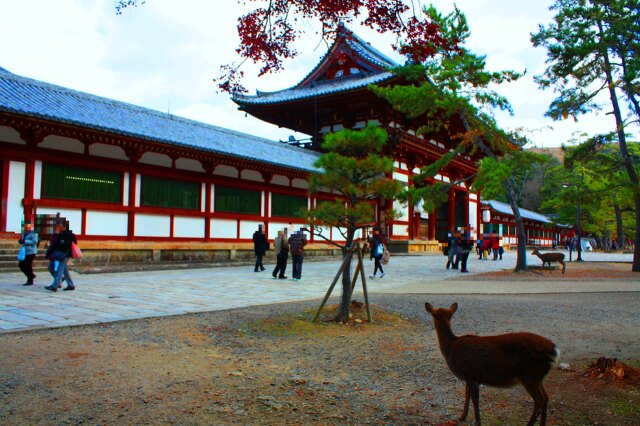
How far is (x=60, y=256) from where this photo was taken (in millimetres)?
9227

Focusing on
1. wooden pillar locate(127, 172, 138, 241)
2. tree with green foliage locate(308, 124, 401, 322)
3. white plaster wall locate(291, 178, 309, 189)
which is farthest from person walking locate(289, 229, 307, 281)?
white plaster wall locate(291, 178, 309, 189)

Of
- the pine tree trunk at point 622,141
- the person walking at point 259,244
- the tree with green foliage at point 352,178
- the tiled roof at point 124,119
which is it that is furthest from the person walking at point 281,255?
the pine tree trunk at point 622,141

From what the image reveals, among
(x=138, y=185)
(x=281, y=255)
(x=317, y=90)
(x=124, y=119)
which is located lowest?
(x=281, y=255)

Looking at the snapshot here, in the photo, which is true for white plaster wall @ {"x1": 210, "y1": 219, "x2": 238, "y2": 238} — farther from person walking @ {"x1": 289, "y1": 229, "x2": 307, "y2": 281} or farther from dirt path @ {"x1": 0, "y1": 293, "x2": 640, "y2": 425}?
Answer: dirt path @ {"x1": 0, "y1": 293, "x2": 640, "y2": 425}

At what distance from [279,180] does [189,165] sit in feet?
15.1

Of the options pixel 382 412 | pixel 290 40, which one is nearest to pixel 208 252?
pixel 290 40

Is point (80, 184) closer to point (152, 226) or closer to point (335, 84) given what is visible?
point (152, 226)

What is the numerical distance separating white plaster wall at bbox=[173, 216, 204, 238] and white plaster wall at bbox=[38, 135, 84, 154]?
393cm

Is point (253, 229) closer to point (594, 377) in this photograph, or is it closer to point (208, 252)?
point (208, 252)

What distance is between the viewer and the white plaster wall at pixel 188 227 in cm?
1688

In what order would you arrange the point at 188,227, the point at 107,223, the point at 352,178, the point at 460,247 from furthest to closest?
the point at 188,227, the point at 460,247, the point at 107,223, the point at 352,178

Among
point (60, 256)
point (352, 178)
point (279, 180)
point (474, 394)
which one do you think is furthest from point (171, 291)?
point (279, 180)

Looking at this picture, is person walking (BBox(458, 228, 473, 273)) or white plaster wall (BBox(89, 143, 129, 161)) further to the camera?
person walking (BBox(458, 228, 473, 273))

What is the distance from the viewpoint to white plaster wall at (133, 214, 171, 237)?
15758mm
